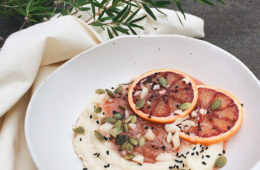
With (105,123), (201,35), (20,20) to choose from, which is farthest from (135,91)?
(20,20)

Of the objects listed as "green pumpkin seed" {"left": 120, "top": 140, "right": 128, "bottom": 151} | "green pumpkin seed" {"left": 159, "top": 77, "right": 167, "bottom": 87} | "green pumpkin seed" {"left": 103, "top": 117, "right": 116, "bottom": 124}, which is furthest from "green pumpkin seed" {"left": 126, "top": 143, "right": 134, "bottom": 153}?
"green pumpkin seed" {"left": 159, "top": 77, "right": 167, "bottom": 87}

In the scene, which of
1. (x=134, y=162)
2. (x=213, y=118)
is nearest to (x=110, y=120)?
(x=134, y=162)

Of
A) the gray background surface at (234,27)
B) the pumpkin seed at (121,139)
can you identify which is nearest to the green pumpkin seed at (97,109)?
the pumpkin seed at (121,139)

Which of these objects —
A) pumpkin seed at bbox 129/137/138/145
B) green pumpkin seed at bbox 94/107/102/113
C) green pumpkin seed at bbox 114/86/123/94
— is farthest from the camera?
green pumpkin seed at bbox 114/86/123/94

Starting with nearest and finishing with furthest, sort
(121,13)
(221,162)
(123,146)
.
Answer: (221,162) → (123,146) → (121,13)

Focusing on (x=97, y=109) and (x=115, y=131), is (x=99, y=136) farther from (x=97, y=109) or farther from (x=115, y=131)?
(x=97, y=109)

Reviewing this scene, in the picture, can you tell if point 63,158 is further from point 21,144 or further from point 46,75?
point 46,75

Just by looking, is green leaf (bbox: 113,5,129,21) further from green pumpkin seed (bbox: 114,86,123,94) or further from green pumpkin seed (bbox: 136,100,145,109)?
green pumpkin seed (bbox: 136,100,145,109)
